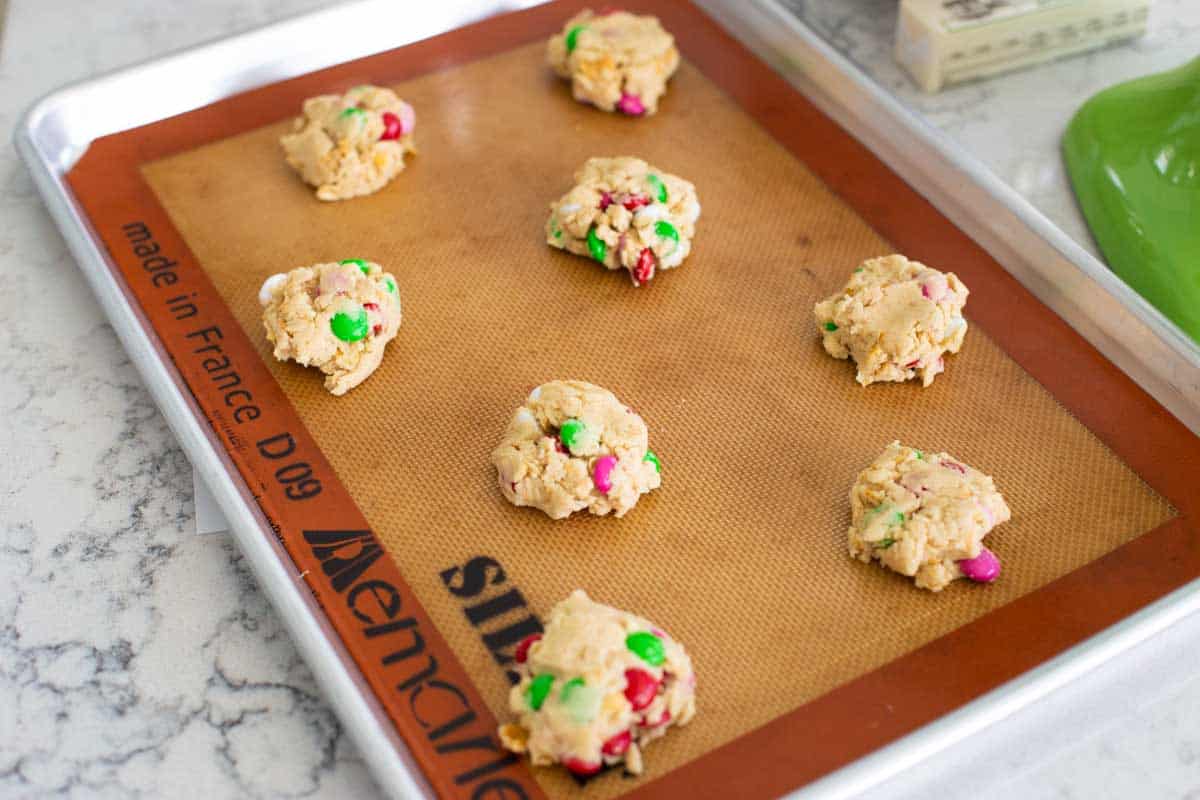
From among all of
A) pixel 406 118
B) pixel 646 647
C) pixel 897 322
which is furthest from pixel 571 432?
pixel 406 118

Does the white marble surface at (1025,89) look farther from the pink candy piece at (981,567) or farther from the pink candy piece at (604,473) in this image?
the pink candy piece at (604,473)

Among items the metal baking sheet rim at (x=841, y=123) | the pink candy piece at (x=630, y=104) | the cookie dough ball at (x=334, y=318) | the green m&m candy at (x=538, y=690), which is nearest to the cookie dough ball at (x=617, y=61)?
the pink candy piece at (x=630, y=104)

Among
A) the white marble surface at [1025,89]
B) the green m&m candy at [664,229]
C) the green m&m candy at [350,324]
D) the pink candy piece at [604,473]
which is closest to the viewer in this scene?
the pink candy piece at [604,473]

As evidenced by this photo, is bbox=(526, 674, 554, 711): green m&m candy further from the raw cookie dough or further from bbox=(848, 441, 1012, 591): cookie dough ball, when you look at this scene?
bbox=(848, 441, 1012, 591): cookie dough ball

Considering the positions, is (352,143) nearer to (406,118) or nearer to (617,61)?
(406,118)

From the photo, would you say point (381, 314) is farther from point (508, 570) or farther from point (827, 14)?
point (827, 14)
